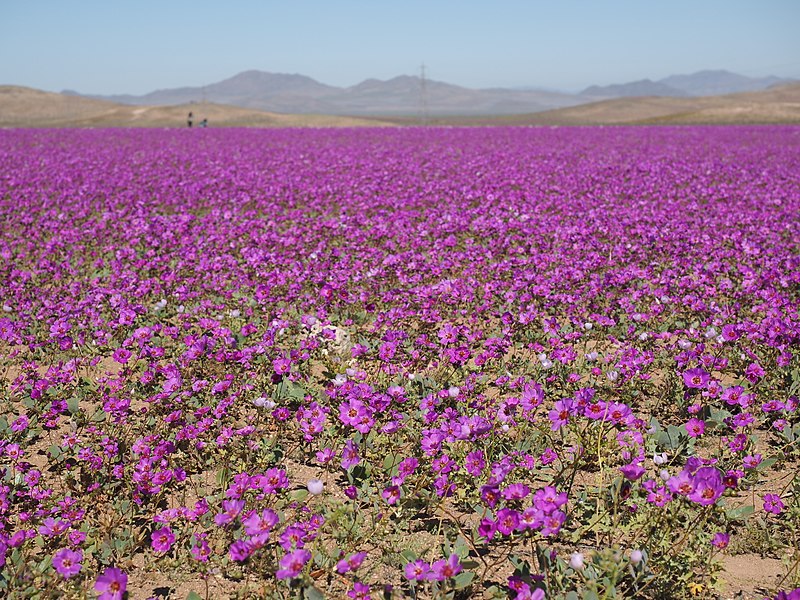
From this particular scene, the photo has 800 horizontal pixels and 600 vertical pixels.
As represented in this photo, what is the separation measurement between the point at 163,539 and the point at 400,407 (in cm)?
227

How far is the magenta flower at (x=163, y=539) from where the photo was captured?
3246 mm

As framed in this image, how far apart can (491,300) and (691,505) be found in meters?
4.20

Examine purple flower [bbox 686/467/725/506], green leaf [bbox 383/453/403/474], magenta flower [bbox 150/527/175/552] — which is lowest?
green leaf [bbox 383/453/403/474]

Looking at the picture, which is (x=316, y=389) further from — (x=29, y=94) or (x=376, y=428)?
(x=29, y=94)

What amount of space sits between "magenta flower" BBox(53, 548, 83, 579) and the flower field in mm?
12

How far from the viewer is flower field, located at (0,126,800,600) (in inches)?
127

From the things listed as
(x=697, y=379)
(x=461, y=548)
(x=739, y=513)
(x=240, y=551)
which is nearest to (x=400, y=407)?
(x=461, y=548)

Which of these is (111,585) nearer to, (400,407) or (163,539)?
(163,539)

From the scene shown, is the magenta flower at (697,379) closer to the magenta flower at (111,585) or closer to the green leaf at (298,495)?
the green leaf at (298,495)

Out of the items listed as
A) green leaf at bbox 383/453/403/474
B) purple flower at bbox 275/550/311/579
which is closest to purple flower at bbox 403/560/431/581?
purple flower at bbox 275/550/311/579

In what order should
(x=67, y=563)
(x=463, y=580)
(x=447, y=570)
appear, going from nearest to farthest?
(x=447, y=570)
(x=67, y=563)
(x=463, y=580)

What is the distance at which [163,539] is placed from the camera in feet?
10.8

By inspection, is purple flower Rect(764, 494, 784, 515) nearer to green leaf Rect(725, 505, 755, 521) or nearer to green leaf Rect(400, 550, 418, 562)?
green leaf Rect(725, 505, 755, 521)

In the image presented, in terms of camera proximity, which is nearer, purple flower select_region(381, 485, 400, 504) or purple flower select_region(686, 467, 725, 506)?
purple flower select_region(686, 467, 725, 506)
